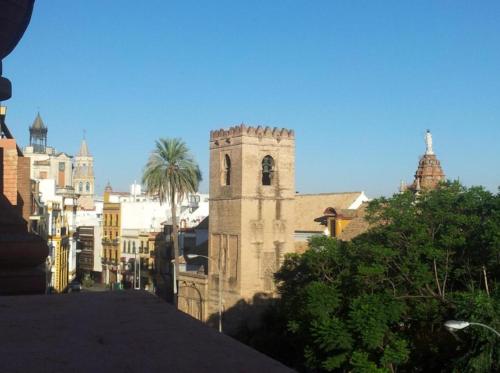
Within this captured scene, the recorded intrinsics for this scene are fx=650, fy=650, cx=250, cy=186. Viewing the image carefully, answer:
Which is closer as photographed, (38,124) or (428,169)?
(428,169)

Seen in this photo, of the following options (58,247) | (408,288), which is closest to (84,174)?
(58,247)

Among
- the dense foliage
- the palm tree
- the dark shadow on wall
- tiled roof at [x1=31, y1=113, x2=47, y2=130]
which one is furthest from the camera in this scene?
tiled roof at [x1=31, y1=113, x2=47, y2=130]

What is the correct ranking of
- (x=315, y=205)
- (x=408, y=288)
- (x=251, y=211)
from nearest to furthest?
(x=408, y=288) < (x=251, y=211) < (x=315, y=205)

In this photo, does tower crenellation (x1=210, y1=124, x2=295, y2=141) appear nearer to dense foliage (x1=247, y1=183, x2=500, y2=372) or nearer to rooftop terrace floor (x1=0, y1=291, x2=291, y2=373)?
dense foliage (x1=247, y1=183, x2=500, y2=372)

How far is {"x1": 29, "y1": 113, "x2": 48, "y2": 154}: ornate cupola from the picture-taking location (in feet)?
393

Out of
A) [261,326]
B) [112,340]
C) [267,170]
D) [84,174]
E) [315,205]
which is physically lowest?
[261,326]

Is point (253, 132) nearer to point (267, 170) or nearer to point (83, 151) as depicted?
point (267, 170)

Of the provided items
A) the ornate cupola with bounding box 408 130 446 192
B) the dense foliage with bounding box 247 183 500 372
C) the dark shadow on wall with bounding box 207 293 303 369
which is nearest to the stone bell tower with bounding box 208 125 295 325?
the dark shadow on wall with bounding box 207 293 303 369

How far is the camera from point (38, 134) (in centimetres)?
12062

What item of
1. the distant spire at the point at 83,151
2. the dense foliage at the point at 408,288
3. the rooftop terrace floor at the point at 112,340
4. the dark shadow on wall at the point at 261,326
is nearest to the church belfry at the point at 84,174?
the distant spire at the point at 83,151

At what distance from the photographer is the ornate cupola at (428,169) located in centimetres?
5003

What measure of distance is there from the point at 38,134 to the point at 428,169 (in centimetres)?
8861

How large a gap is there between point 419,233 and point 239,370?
22.3 m

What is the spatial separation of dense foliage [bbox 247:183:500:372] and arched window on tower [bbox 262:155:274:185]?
22.1 metres
